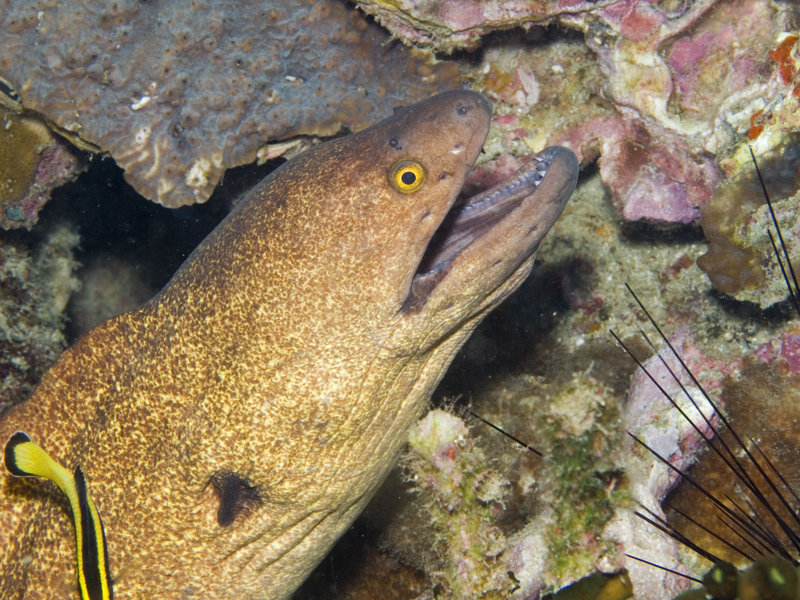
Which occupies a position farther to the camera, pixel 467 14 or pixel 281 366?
pixel 467 14

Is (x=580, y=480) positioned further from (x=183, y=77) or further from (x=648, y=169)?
(x=183, y=77)

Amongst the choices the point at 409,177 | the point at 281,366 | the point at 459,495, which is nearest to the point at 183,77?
the point at 409,177

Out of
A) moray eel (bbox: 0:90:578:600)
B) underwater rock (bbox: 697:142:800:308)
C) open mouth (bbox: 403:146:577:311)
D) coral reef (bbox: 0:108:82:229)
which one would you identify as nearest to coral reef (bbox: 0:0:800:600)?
underwater rock (bbox: 697:142:800:308)

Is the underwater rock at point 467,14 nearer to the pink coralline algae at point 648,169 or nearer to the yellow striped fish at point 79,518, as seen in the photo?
the pink coralline algae at point 648,169

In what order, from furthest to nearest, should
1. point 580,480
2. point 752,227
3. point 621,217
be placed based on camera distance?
point 621,217 < point 580,480 < point 752,227

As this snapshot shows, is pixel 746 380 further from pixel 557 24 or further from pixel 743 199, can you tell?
pixel 557 24

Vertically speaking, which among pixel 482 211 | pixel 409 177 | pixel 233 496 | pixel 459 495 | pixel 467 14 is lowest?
pixel 459 495

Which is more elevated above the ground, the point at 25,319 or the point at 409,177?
the point at 409,177
